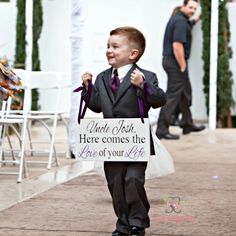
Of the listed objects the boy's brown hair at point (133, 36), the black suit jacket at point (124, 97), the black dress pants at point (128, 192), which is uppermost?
the boy's brown hair at point (133, 36)

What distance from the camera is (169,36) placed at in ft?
36.7

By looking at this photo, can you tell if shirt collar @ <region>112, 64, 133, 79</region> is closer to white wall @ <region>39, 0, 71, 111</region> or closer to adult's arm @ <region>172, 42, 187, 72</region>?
adult's arm @ <region>172, 42, 187, 72</region>

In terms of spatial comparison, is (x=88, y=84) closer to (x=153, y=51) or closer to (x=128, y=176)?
(x=128, y=176)

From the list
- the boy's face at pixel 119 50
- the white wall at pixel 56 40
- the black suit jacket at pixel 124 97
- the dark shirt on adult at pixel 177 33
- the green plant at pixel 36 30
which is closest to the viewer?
the black suit jacket at pixel 124 97

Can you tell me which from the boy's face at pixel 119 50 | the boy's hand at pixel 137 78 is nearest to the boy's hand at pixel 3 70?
the boy's face at pixel 119 50

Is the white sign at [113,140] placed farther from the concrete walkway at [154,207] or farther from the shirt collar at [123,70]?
the concrete walkway at [154,207]

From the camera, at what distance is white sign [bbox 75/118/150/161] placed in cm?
443

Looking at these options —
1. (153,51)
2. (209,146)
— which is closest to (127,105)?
(209,146)

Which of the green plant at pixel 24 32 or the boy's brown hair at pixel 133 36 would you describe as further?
the green plant at pixel 24 32

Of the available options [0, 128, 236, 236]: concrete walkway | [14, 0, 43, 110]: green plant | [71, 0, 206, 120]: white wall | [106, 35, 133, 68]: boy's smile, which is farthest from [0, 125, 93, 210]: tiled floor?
[71, 0, 206, 120]: white wall

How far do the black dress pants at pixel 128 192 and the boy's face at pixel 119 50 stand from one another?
0.62 meters

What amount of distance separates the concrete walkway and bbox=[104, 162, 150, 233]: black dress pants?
0.28 metres

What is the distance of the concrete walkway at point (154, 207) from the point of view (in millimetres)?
4879

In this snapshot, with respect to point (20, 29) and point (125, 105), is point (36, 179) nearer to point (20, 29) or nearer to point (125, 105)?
point (125, 105)
